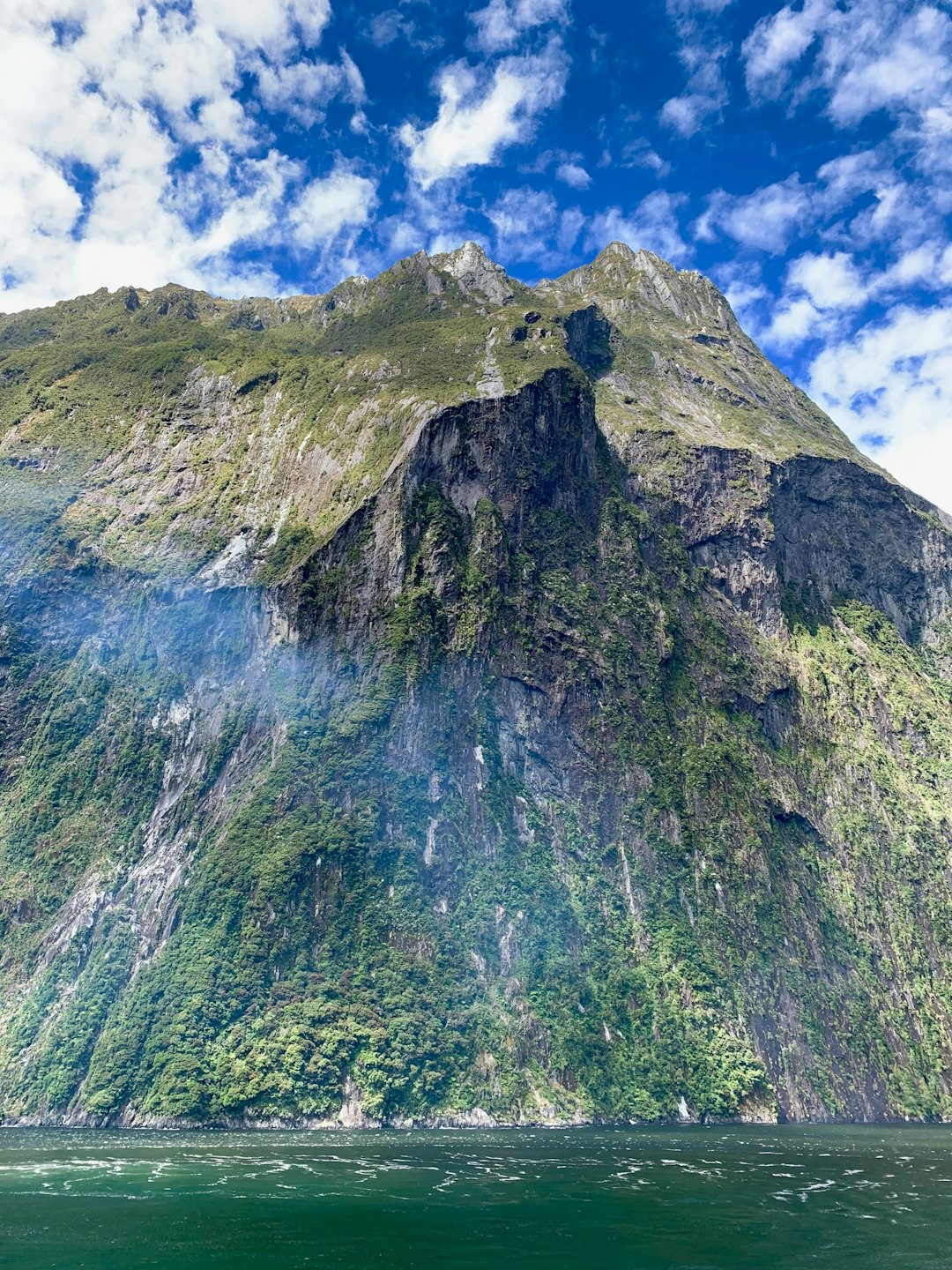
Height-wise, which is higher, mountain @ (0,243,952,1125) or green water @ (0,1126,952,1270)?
mountain @ (0,243,952,1125)

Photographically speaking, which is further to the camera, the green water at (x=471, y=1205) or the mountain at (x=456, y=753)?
the mountain at (x=456, y=753)

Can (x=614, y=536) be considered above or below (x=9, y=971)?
above

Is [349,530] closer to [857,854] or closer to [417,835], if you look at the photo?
[417,835]

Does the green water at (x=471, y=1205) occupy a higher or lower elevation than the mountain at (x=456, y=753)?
lower

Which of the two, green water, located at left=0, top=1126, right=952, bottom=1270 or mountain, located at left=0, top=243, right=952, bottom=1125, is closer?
green water, located at left=0, top=1126, right=952, bottom=1270

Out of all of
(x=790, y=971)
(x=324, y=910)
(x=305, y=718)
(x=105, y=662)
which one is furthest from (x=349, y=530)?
(x=790, y=971)
